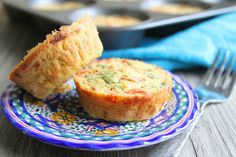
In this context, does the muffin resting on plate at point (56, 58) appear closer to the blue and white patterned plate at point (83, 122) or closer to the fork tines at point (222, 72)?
the blue and white patterned plate at point (83, 122)

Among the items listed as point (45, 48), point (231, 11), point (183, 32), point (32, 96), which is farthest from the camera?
point (231, 11)

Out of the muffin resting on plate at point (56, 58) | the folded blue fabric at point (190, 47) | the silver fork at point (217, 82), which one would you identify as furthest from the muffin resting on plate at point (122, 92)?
the folded blue fabric at point (190, 47)

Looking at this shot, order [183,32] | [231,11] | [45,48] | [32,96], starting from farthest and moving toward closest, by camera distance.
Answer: [231,11]
[183,32]
[32,96]
[45,48]

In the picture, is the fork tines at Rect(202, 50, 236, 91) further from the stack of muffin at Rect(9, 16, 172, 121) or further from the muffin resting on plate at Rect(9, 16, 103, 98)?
the muffin resting on plate at Rect(9, 16, 103, 98)

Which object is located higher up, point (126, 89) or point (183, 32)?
point (126, 89)

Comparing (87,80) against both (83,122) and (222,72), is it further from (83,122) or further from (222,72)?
(222,72)

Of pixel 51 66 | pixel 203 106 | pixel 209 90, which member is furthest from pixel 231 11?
pixel 51 66

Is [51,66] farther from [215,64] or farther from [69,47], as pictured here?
[215,64]
